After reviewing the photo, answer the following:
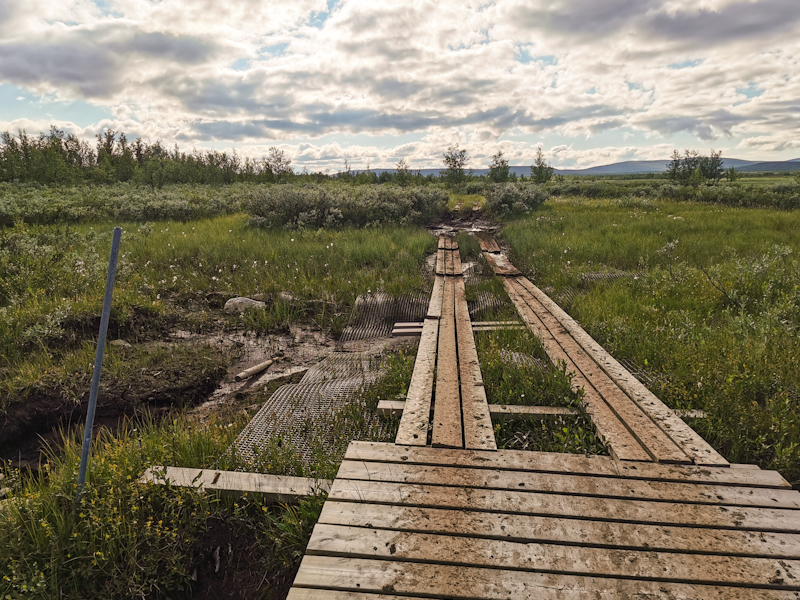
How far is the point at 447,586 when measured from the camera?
6.49ft

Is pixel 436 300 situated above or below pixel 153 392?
above

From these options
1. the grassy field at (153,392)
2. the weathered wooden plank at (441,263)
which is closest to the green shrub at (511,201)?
the weathered wooden plank at (441,263)

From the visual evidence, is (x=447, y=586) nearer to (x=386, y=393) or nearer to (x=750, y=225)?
(x=386, y=393)

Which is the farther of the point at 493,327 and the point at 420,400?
the point at 493,327

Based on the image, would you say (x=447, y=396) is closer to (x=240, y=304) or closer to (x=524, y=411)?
(x=524, y=411)

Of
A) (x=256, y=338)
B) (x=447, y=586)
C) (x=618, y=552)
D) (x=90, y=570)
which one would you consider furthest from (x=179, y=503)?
(x=256, y=338)

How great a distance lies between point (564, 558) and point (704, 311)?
6.10 metres

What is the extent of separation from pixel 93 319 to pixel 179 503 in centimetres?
517

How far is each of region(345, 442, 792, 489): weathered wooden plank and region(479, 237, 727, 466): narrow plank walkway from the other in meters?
0.10

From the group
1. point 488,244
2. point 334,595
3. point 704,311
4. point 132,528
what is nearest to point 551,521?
point 334,595

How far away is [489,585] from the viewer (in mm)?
1986

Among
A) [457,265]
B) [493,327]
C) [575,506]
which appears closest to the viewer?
[575,506]

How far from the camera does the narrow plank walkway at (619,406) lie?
3049 mm

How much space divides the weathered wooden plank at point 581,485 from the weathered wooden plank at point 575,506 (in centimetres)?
4
